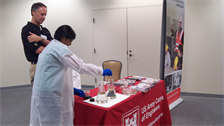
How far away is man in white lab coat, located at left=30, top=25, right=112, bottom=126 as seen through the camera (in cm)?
122

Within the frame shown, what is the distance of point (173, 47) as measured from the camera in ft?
10.1

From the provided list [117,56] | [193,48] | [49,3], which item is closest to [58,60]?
[117,56]

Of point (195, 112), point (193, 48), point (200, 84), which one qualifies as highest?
point (193, 48)

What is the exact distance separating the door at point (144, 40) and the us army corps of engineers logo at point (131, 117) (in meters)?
2.43

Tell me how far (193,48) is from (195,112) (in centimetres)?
156

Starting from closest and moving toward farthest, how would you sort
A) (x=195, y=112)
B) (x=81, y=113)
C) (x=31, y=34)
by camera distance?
1. (x=81, y=113)
2. (x=31, y=34)
3. (x=195, y=112)

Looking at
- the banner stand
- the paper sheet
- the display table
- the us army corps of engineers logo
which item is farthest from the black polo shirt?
the banner stand

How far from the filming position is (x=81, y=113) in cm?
143

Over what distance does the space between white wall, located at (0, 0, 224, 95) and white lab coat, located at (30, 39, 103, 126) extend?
3.19m

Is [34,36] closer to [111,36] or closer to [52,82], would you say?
[52,82]

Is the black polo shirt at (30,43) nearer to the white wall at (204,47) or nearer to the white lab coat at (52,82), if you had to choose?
the white lab coat at (52,82)

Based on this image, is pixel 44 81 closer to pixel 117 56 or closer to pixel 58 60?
pixel 58 60

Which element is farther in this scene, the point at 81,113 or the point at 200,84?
the point at 200,84

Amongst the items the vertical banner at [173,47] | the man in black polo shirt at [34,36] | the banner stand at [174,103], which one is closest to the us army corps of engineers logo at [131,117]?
the man in black polo shirt at [34,36]
